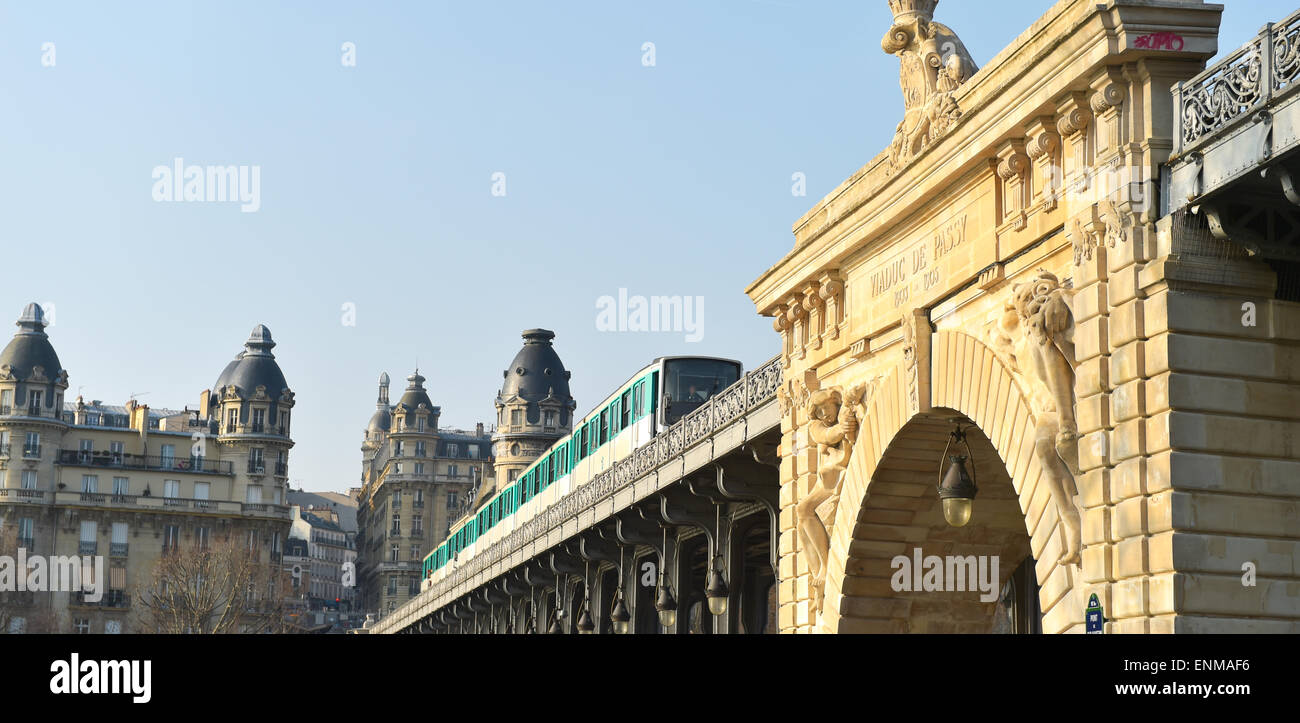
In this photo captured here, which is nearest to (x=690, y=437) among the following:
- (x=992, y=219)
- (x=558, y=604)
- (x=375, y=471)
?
(x=992, y=219)

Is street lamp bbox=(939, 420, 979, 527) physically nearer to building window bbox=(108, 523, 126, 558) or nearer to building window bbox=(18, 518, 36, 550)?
building window bbox=(108, 523, 126, 558)

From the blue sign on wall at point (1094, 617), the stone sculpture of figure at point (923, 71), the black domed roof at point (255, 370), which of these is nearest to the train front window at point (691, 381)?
the stone sculpture of figure at point (923, 71)

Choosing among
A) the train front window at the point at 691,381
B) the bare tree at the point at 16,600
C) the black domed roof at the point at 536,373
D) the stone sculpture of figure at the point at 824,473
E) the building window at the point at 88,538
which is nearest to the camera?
the stone sculpture of figure at the point at 824,473

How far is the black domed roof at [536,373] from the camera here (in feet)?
502

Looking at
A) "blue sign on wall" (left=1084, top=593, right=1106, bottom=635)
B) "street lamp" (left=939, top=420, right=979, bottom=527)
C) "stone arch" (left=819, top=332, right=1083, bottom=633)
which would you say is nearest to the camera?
"blue sign on wall" (left=1084, top=593, right=1106, bottom=635)

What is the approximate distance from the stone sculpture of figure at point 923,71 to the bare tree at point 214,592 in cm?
6983

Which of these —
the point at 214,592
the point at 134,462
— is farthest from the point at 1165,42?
the point at 134,462

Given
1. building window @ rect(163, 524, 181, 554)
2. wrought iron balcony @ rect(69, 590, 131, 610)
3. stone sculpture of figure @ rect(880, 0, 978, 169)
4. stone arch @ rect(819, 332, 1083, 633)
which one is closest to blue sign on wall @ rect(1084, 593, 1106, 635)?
stone arch @ rect(819, 332, 1083, 633)

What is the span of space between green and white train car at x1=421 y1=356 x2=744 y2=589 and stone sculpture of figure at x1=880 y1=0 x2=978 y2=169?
17734mm

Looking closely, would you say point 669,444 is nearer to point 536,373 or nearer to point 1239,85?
point 1239,85

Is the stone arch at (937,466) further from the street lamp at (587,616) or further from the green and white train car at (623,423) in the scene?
the street lamp at (587,616)

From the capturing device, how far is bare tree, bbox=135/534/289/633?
308 feet

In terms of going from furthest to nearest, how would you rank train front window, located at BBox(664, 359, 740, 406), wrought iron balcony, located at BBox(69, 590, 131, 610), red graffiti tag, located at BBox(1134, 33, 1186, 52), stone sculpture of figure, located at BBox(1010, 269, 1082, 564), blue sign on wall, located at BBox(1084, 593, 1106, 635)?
wrought iron balcony, located at BBox(69, 590, 131, 610) → train front window, located at BBox(664, 359, 740, 406) → stone sculpture of figure, located at BBox(1010, 269, 1082, 564) → blue sign on wall, located at BBox(1084, 593, 1106, 635) → red graffiti tag, located at BBox(1134, 33, 1186, 52)
